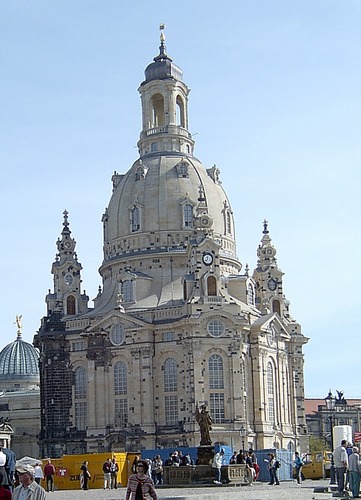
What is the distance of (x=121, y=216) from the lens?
101 meters

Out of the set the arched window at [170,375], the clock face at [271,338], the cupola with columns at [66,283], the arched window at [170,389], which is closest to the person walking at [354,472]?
the arched window at [170,389]

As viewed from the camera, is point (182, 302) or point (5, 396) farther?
point (5, 396)

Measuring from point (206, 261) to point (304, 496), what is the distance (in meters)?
59.2

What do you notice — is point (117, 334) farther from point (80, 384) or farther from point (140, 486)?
point (140, 486)

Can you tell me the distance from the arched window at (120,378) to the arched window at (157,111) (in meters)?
26.2

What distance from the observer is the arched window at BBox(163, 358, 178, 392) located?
90.8 meters

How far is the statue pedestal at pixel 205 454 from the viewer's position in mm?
49094

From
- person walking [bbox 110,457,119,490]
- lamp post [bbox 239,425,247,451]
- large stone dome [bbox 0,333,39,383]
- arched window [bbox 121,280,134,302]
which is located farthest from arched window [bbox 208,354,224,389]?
large stone dome [bbox 0,333,39,383]

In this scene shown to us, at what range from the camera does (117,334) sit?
9294 centimetres

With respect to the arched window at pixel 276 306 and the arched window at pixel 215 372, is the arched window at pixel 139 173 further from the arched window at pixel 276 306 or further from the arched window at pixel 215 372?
the arched window at pixel 215 372

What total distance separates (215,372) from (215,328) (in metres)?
3.72

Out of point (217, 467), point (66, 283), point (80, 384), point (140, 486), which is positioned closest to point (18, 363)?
point (66, 283)

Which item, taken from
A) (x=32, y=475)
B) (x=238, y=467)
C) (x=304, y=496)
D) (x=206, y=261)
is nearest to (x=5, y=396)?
(x=206, y=261)

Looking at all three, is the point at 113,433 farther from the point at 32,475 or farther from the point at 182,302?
the point at 32,475
